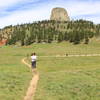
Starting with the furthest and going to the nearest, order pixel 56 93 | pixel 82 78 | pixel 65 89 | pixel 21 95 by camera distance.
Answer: pixel 82 78 → pixel 65 89 → pixel 56 93 → pixel 21 95

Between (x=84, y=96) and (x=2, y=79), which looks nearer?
(x=84, y=96)

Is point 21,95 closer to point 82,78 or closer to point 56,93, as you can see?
point 56,93

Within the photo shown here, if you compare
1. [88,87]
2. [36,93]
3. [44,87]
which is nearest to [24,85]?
[44,87]

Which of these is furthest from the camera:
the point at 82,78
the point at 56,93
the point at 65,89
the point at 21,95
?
the point at 82,78

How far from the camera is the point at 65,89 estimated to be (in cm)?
2897

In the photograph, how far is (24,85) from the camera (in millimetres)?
30234

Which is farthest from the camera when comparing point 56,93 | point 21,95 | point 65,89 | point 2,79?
point 2,79

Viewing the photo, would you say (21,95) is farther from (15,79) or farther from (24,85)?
(15,79)

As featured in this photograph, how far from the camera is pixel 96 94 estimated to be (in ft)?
89.7

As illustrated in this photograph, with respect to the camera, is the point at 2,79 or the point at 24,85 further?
the point at 2,79

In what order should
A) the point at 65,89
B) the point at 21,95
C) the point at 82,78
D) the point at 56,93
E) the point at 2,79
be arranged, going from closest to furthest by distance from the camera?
the point at 21,95 < the point at 56,93 < the point at 65,89 < the point at 2,79 < the point at 82,78

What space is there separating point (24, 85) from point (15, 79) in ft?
13.6

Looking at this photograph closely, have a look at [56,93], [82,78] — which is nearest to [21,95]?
[56,93]

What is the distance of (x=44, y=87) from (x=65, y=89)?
218 cm
